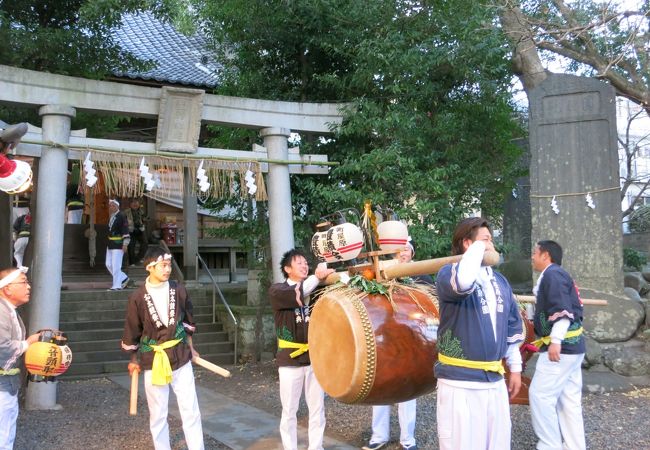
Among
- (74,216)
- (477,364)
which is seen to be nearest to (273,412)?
(477,364)

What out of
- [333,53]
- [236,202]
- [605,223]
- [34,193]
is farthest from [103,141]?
[605,223]

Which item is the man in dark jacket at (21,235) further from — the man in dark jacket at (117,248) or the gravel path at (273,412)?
the gravel path at (273,412)

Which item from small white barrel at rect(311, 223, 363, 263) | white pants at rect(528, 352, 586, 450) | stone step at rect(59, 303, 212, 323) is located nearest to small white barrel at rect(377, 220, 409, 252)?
small white barrel at rect(311, 223, 363, 263)

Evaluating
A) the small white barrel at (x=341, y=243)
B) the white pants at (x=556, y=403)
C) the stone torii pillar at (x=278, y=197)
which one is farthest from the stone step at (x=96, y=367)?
the white pants at (x=556, y=403)

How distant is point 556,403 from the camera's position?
5215 millimetres

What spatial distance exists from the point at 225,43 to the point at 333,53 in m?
2.25

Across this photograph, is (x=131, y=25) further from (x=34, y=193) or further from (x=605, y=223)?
(x=605, y=223)

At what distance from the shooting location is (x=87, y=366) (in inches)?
385

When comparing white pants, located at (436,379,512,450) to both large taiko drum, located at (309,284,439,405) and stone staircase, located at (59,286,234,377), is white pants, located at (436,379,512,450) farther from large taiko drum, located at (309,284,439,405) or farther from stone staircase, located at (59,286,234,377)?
stone staircase, located at (59,286,234,377)

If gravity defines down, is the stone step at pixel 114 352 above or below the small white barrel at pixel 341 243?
below

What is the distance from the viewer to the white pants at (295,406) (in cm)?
520

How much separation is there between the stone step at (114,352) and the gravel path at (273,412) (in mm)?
1533

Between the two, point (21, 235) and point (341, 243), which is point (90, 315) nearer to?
point (21, 235)

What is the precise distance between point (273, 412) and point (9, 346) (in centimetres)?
343
